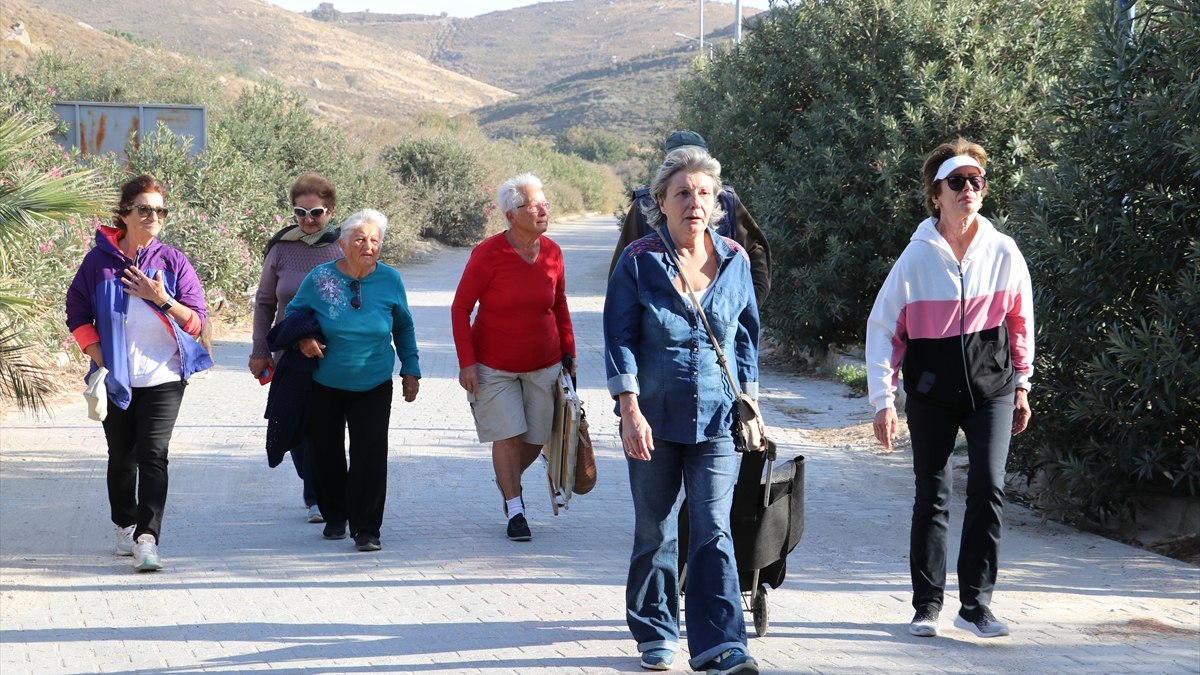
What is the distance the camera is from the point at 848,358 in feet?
48.6

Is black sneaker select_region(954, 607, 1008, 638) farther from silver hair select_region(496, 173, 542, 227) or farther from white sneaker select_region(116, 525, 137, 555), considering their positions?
white sneaker select_region(116, 525, 137, 555)

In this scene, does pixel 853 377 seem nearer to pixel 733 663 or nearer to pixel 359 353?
pixel 359 353

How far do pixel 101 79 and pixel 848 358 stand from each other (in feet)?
74.3

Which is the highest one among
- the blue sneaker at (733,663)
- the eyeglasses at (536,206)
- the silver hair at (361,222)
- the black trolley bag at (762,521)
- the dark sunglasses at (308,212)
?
the eyeglasses at (536,206)

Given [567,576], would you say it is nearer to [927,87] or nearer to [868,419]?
[868,419]

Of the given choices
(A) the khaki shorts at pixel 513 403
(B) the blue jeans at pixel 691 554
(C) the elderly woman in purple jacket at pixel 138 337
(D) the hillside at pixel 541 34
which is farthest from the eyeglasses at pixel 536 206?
(D) the hillside at pixel 541 34

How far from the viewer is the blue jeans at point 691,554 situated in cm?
471

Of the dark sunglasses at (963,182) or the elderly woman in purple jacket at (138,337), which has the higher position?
the dark sunglasses at (963,182)

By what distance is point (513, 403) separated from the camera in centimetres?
712

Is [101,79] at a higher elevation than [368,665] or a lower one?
higher

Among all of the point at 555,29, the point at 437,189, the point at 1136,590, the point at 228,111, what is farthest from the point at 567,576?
the point at 555,29

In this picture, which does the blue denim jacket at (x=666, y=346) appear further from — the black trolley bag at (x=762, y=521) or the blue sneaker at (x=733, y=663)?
the blue sneaker at (x=733, y=663)

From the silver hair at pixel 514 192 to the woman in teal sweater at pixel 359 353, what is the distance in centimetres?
62

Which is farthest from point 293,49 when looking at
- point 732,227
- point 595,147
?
point 732,227
